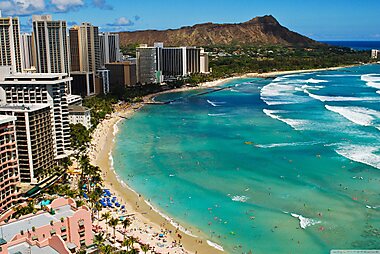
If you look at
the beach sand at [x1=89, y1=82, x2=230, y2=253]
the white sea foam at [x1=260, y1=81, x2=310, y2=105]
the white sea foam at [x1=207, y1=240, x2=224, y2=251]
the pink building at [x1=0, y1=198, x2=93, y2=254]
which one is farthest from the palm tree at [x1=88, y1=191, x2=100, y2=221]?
the white sea foam at [x1=260, y1=81, x2=310, y2=105]

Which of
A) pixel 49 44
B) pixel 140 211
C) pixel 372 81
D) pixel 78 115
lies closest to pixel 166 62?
pixel 49 44

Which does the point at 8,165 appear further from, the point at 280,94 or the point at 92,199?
the point at 280,94

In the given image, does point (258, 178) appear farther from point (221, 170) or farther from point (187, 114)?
point (187, 114)

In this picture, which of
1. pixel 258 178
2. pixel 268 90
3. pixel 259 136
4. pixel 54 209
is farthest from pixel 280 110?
pixel 54 209

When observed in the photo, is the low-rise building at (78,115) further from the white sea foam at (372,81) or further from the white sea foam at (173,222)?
the white sea foam at (372,81)

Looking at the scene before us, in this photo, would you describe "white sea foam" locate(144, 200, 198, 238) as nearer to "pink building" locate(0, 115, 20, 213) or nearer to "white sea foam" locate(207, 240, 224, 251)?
"white sea foam" locate(207, 240, 224, 251)

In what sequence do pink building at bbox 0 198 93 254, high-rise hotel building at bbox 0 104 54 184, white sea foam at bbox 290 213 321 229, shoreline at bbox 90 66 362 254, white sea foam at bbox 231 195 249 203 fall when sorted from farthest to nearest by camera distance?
high-rise hotel building at bbox 0 104 54 184 < white sea foam at bbox 231 195 249 203 < white sea foam at bbox 290 213 321 229 < shoreline at bbox 90 66 362 254 < pink building at bbox 0 198 93 254
